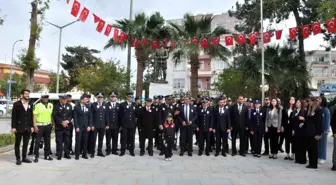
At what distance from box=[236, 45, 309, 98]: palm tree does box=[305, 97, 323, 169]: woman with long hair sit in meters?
11.2

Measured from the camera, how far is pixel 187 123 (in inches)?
431

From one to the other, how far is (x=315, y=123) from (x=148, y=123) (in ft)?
15.7

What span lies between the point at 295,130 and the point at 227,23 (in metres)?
49.5

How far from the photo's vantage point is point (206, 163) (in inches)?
375

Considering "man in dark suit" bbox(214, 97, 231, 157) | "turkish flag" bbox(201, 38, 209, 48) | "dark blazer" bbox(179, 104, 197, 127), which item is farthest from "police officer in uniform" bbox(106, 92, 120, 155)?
"turkish flag" bbox(201, 38, 209, 48)

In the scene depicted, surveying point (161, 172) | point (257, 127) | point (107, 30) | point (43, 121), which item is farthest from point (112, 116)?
point (107, 30)

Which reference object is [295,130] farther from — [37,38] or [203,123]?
[37,38]

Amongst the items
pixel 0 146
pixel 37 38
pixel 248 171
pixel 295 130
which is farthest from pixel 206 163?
pixel 37 38

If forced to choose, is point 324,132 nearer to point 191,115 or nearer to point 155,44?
point 191,115

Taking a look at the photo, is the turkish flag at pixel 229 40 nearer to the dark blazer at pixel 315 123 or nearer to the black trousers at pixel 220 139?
the black trousers at pixel 220 139

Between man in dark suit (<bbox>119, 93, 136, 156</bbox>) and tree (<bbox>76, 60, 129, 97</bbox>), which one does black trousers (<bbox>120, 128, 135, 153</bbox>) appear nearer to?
man in dark suit (<bbox>119, 93, 136, 156</bbox>)

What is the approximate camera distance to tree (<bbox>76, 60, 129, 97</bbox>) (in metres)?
26.8

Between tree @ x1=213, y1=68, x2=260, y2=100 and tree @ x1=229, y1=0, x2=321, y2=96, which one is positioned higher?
tree @ x1=229, y1=0, x2=321, y2=96

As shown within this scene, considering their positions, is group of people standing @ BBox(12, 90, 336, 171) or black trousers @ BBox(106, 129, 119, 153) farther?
black trousers @ BBox(106, 129, 119, 153)
